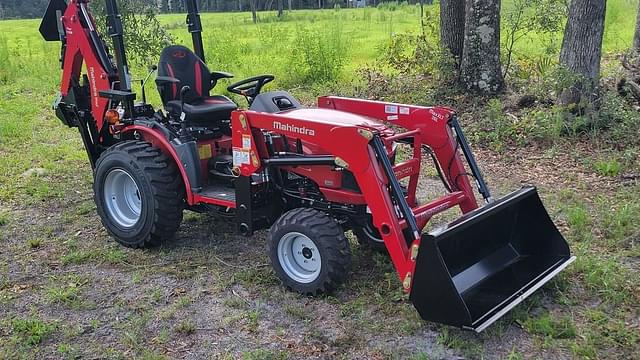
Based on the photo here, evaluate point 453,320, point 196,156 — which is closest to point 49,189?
point 196,156

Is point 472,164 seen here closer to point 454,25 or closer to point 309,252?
point 309,252

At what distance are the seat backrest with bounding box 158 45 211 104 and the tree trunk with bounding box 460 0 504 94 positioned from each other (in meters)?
4.37

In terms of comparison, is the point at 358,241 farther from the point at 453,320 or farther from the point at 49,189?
the point at 49,189

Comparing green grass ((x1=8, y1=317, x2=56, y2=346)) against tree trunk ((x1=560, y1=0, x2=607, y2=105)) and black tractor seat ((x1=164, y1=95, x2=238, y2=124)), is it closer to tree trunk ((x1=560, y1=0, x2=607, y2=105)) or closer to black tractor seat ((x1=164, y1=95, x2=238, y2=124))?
black tractor seat ((x1=164, y1=95, x2=238, y2=124))

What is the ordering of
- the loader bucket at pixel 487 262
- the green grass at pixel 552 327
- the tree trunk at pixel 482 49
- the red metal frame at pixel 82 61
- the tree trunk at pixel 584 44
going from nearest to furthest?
1. the loader bucket at pixel 487 262
2. the green grass at pixel 552 327
3. the red metal frame at pixel 82 61
4. the tree trunk at pixel 584 44
5. the tree trunk at pixel 482 49

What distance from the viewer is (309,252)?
14.0 ft

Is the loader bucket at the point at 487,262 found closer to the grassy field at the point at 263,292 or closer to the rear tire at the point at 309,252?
the grassy field at the point at 263,292

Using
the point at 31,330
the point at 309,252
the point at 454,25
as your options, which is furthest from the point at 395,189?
the point at 454,25

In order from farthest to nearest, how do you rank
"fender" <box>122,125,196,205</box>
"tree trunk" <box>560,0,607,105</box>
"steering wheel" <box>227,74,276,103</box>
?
"tree trunk" <box>560,0,607,105</box> → "steering wheel" <box>227,74,276,103</box> → "fender" <box>122,125,196,205</box>

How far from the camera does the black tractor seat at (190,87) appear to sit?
5.10m

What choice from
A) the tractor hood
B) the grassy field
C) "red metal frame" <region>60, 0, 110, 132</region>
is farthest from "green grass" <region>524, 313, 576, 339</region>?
"red metal frame" <region>60, 0, 110, 132</region>

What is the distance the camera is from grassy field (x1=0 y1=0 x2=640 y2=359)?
3688mm

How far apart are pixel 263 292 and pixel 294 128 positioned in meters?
1.12

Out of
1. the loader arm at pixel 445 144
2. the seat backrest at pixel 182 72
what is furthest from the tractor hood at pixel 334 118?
the seat backrest at pixel 182 72
